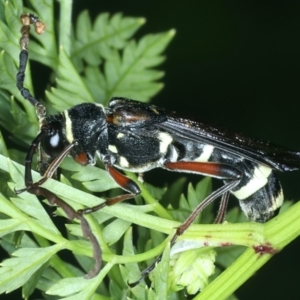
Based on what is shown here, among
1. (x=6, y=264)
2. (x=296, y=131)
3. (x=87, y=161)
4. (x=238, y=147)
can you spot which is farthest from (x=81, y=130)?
(x=296, y=131)

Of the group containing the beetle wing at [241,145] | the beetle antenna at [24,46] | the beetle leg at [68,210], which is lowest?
the beetle leg at [68,210]

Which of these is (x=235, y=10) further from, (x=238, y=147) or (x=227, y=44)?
(x=238, y=147)

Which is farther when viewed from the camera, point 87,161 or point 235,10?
point 235,10

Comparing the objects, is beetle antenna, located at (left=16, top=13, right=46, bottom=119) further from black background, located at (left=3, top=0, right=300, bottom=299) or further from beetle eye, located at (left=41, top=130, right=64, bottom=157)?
black background, located at (left=3, top=0, right=300, bottom=299)

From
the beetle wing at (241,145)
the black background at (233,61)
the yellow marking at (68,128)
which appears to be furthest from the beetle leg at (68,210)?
the black background at (233,61)

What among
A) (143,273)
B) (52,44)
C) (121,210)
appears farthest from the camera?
(52,44)

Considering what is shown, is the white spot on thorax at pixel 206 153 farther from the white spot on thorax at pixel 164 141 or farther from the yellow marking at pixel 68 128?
the yellow marking at pixel 68 128

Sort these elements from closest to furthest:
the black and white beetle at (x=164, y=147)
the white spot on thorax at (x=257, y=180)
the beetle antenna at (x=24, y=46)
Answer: the beetle antenna at (x=24, y=46), the black and white beetle at (x=164, y=147), the white spot on thorax at (x=257, y=180)
